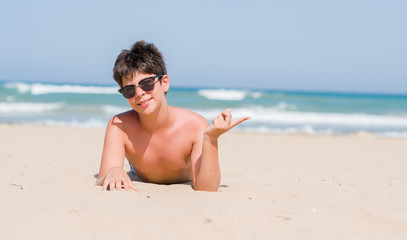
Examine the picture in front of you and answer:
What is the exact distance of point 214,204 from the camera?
2902 millimetres

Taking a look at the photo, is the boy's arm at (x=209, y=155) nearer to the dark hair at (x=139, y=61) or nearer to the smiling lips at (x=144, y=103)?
the smiling lips at (x=144, y=103)

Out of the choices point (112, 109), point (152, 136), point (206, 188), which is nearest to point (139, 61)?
point (152, 136)

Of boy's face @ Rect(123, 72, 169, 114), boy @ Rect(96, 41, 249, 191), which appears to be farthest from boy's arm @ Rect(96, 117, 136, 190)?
boy's face @ Rect(123, 72, 169, 114)

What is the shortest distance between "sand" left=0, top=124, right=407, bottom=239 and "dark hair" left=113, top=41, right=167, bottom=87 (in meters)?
0.97

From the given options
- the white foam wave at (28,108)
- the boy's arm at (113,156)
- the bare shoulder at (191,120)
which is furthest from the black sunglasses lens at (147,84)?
the white foam wave at (28,108)

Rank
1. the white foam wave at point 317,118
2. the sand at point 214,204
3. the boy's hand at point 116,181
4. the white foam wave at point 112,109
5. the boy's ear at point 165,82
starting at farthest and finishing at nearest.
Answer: the white foam wave at point 112,109
the white foam wave at point 317,118
the boy's ear at point 165,82
the boy's hand at point 116,181
the sand at point 214,204

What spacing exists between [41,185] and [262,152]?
15.4ft

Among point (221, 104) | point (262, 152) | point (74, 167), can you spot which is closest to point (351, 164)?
point (262, 152)

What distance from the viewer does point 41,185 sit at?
342 cm

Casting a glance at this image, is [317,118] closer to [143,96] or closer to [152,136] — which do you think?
[152,136]

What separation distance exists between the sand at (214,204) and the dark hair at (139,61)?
97cm

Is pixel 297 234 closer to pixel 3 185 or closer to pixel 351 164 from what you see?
pixel 3 185

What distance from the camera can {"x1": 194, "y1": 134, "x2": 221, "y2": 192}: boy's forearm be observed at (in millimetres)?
3227

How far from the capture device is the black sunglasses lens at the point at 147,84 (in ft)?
10.9
